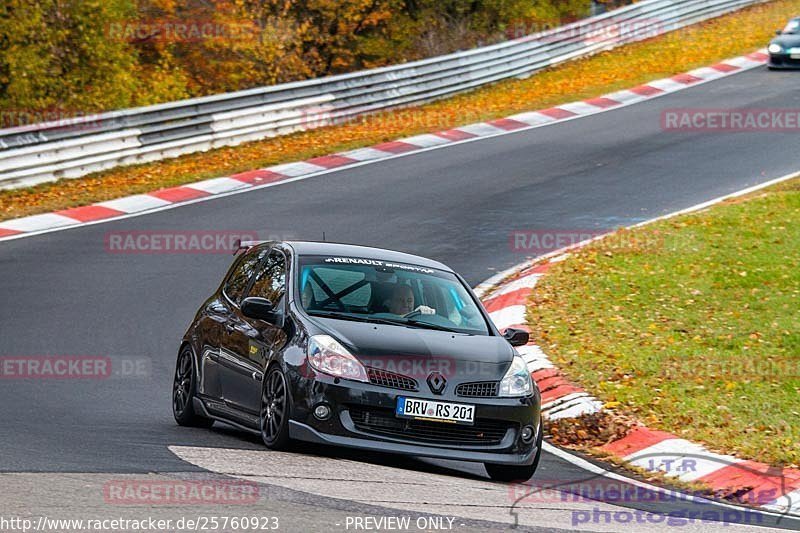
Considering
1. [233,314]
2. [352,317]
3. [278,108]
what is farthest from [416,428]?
[278,108]

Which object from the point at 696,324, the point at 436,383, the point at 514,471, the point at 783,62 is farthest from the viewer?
the point at 783,62

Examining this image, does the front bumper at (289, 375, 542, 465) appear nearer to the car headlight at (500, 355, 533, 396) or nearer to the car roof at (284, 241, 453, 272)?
the car headlight at (500, 355, 533, 396)

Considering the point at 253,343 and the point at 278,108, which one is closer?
Result: the point at 253,343

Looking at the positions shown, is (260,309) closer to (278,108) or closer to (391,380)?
(391,380)

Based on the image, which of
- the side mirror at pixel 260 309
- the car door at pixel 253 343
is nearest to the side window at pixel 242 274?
the car door at pixel 253 343

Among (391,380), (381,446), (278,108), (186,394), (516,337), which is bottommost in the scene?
(278,108)

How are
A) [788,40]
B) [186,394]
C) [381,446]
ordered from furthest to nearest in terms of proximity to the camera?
1. [788,40]
2. [186,394]
3. [381,446]

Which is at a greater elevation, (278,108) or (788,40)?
(278,108)

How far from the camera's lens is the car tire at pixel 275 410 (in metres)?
8.57

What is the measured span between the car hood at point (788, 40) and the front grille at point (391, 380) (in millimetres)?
25262

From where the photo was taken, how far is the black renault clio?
8477mm

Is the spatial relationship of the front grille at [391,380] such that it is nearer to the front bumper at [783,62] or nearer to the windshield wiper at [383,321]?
the windshield wiper at [383,321]

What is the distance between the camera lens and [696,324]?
1305cm

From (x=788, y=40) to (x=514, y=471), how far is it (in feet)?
82.3
